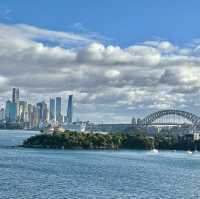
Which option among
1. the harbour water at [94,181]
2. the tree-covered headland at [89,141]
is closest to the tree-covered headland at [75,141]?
the tree-covered headland at [89,141]

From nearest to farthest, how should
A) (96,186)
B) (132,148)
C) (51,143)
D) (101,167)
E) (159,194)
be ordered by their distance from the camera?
(159,194) → (96,186) → (101,167) → (51,143) → (132,148)

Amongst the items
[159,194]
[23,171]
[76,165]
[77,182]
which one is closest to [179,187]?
[159,194]

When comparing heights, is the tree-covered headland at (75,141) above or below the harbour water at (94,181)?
above

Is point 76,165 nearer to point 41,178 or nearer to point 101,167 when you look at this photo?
point 101,167

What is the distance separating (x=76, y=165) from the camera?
8969 cm

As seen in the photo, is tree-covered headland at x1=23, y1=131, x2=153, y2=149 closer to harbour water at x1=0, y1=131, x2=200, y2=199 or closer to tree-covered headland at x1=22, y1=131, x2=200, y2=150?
tree-covered headland at x1=22, y1=131, x2=200, y2=150

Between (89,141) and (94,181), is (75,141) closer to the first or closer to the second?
(89,141)

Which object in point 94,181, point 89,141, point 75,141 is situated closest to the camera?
point 94,181

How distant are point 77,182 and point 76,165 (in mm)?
24476

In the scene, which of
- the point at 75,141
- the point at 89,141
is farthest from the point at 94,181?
the point at 89,141

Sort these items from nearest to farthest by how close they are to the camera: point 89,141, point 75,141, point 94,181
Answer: point 94,181, point 75,141, point 89,141

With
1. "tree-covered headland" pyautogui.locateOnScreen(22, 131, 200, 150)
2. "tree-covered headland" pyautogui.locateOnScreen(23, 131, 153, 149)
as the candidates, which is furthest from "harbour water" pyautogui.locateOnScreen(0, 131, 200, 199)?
"tree-covered headland" pyautogui.locateOnScreen(22, 131, 200, 150)

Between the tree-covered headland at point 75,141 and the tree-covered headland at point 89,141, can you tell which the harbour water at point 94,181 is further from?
the tree-covered headland at point 89,141

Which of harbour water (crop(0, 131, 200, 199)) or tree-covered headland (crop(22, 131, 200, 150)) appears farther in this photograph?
tree-covered headland (crop(22, 131, 200, 150))
